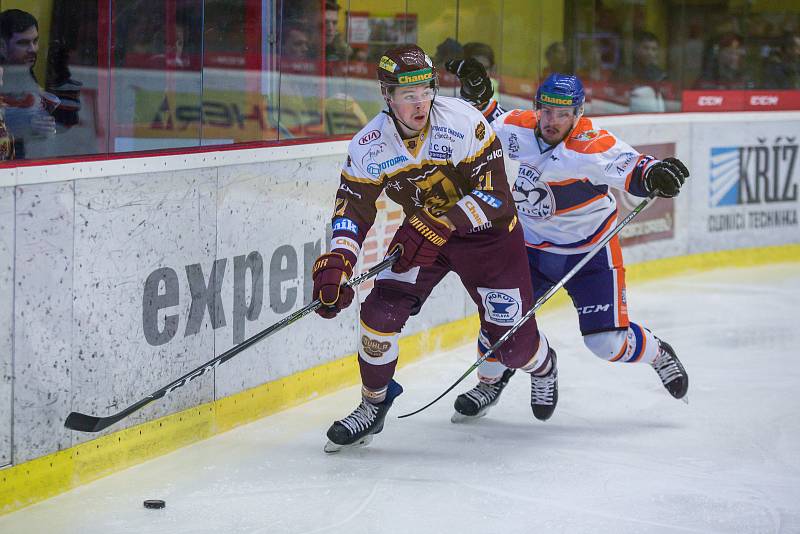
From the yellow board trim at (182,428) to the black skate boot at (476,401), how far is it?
0.57 metres

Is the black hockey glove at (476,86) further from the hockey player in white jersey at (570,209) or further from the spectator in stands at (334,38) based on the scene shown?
the spectator in stands at (334,38)

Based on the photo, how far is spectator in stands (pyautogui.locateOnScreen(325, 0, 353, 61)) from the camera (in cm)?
504

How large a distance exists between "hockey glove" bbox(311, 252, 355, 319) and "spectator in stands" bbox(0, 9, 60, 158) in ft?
2.59

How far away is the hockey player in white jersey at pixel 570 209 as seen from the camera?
3.83m

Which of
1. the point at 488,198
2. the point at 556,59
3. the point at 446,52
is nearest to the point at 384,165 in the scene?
the point at 488,198

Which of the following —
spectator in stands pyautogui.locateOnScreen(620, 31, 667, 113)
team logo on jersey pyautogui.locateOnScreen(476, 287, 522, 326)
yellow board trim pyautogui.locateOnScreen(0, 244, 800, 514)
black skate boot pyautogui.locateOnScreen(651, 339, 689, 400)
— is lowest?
yellow board trim pyautogui.locateOnScreen(0, 244, 800, 514)

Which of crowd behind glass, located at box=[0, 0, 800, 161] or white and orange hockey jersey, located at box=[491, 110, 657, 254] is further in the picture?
white and orange hockey jersey, located at box=[491, 110, 657, 254]

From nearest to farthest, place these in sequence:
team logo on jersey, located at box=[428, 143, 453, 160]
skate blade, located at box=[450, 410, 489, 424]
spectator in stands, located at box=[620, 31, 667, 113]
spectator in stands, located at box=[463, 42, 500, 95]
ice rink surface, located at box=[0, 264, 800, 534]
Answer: ice rink surface, located at box=[0, 264, 800, 534], team logo on jersey, located at box=[428, 143, 453, 160], skate blade, located at box=[450, 410, 489, 424], spectator in stands, located at box=[463, 42, 500, 95], spectator in stands, located at box=[620, 31, 667, 113]

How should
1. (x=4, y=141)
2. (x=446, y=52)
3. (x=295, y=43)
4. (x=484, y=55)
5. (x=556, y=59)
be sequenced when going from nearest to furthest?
1. (x=4, y=141)
2. (x=295, y=43)
3. (x=446, y=52)
4. (x=484, y=55)
5. (x=556, y=59)

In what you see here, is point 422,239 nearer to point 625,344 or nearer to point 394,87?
point 394,87

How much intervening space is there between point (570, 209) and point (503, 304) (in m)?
0.50

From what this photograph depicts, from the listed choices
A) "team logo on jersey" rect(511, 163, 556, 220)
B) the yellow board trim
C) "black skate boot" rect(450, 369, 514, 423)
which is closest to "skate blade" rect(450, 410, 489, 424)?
"black skate boot" rect(450, 369, 514, 423)

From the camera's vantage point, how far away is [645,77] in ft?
24.6

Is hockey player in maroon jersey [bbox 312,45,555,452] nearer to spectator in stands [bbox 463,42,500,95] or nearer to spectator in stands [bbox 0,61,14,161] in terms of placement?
spectator in stands [bbox 0,61,14,161]
